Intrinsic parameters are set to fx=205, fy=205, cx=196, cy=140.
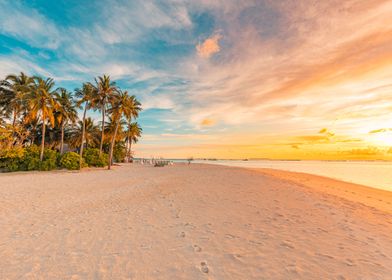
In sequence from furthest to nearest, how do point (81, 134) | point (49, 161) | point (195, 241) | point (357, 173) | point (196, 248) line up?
point (81, 134) < point (357, 173) < point (49, 161) < point (195, 241) < point (196, 248)

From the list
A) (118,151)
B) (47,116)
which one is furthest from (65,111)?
(118,151)

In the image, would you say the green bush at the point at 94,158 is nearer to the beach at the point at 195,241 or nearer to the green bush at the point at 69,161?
the green bush at the point at 69,161

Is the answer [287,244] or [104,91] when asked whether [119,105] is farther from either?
[287,244]

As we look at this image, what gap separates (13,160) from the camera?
2738 centimetres

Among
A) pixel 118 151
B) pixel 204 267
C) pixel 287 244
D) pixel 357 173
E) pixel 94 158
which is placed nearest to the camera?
pixel 204 267

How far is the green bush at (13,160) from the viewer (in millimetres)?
25706

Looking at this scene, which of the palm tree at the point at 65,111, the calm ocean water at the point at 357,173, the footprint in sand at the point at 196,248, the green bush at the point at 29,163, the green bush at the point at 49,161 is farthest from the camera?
the palm tree at the point at 65,111

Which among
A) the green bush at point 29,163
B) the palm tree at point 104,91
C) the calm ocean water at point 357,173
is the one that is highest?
the palm tree at point 104,91

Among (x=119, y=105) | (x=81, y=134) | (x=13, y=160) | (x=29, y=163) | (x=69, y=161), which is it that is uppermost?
(x=119, y=105)

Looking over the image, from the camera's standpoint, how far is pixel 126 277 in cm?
388

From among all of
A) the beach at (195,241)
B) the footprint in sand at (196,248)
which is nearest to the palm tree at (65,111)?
the beach at (195,241)

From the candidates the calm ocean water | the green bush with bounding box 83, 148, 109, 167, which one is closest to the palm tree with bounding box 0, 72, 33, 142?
the green bush with bounding box 83, 148, 109, 167

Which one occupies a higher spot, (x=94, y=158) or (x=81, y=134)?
(x=81, y=134)

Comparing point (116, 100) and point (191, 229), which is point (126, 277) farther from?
point (116, 100)
